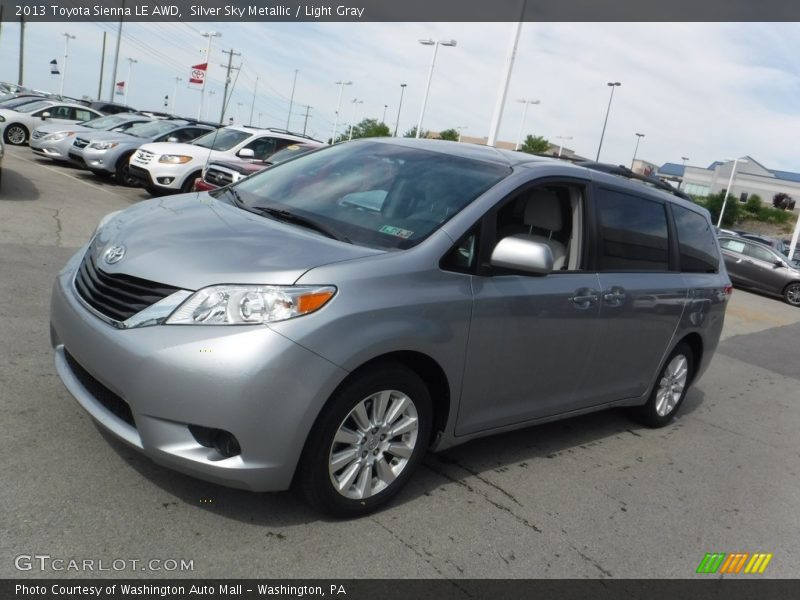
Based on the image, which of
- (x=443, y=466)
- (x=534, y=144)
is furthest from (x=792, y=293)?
(x=534, y=144)

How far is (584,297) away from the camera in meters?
4.41

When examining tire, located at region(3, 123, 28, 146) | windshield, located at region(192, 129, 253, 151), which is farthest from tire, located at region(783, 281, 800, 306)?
tire, located at region(3, 123, 28, 146)

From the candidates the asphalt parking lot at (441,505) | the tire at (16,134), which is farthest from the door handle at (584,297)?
the tire at (16,134)

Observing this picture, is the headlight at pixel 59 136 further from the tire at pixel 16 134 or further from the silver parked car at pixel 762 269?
the silver parked car at pixel 762 269

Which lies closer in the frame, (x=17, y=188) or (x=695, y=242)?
(x=695, y=242)

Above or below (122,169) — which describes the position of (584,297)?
above

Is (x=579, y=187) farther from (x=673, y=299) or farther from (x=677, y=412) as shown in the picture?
(x=677, y=412)

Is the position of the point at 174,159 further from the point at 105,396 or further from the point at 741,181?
the point at 741,181

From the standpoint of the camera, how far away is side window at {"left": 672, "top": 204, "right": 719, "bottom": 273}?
223 inches

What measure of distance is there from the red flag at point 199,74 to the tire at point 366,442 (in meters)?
18.4

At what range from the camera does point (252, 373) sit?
115 inches

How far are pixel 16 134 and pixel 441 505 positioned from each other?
21.4 metres
